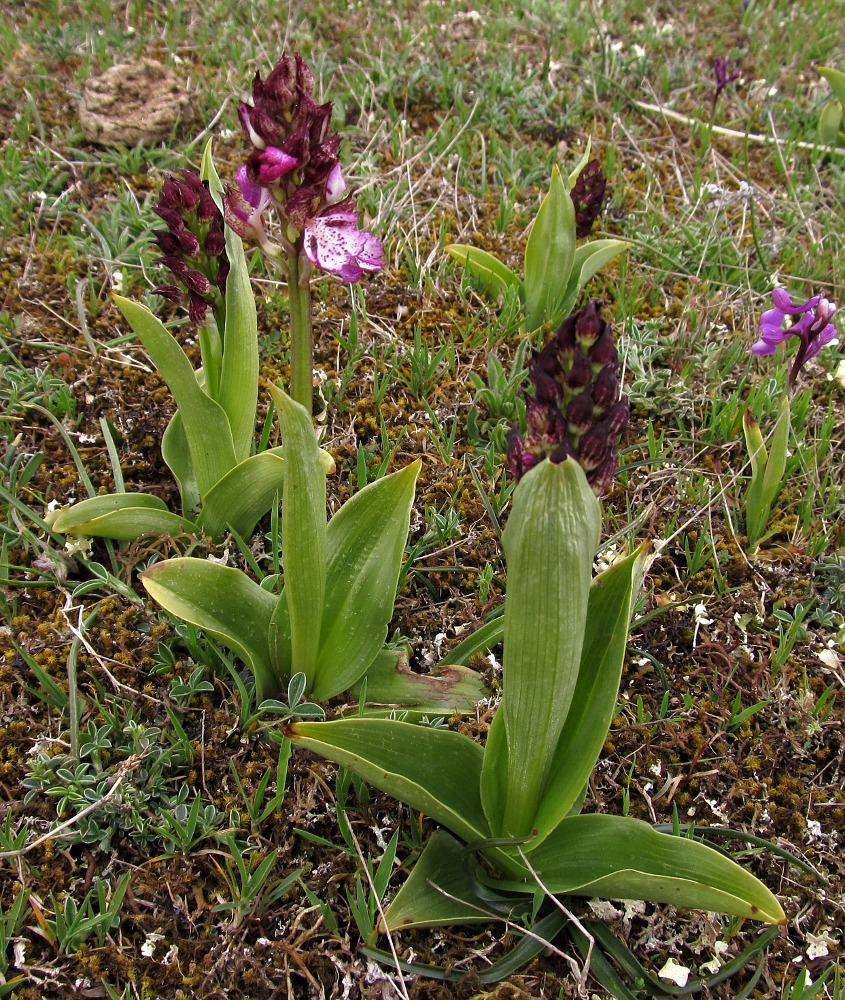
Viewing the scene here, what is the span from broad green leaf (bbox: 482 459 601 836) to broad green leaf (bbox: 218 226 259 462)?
1136mm

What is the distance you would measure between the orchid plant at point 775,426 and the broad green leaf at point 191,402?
1534mm

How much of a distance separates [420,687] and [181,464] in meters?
1.00

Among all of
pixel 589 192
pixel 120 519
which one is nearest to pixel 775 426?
pixel 589 192

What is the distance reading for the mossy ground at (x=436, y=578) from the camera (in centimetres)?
187

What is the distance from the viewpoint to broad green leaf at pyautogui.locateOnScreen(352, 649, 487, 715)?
213cm

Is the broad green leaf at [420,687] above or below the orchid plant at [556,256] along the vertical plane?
below

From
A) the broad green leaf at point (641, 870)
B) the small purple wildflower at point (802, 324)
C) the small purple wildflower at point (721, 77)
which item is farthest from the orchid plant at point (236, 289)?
the small purple wildflower at point (721, 77)

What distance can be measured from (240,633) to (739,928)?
4.27ft

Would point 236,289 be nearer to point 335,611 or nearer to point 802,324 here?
point 335,611

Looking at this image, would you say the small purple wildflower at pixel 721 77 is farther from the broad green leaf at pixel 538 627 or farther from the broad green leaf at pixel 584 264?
the broad green leaf at pixel 538 627

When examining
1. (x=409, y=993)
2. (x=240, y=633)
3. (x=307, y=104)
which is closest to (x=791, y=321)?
(x=307, y=104)

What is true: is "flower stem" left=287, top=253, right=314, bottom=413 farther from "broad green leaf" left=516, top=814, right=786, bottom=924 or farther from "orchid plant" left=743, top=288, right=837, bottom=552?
"orchid plant" left=743, top=288, right=837, bottom=552

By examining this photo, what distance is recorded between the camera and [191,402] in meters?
2.22

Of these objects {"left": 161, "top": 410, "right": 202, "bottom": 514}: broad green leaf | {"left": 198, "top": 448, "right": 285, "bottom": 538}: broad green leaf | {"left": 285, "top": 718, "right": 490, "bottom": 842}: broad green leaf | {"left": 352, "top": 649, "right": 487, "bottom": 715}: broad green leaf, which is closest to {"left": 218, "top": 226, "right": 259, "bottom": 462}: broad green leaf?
{"left": 198, "top": 448, "right": 285, "bottom": 538}: broad green leaf
